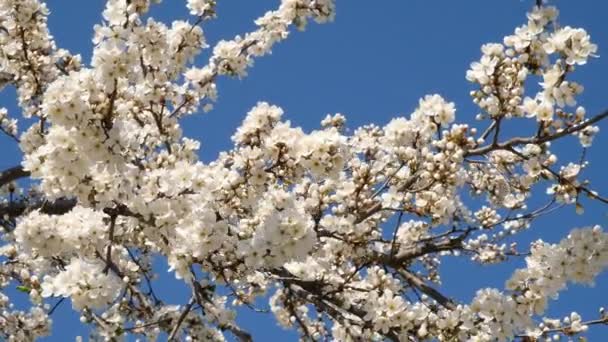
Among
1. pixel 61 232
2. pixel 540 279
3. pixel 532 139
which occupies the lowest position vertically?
pixel 540 279

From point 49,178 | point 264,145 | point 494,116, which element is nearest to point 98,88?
point 49,178

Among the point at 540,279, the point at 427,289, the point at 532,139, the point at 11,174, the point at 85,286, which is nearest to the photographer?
the point at 85,286

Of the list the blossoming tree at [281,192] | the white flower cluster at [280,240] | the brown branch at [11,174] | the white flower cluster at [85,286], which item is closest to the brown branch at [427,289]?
the blossoming tree at [281,192]

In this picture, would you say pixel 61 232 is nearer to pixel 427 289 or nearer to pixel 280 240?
pixel 280 240

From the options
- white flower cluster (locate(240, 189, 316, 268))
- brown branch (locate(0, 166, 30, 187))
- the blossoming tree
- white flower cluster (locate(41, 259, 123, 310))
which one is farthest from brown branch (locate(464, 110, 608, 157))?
brown branch (locate(0, 166, 30, 187))

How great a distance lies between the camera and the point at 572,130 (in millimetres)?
4992

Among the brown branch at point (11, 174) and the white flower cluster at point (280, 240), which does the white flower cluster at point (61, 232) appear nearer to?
the white flower cluster at point (280, 240)

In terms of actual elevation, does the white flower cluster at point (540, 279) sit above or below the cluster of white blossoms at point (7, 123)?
below

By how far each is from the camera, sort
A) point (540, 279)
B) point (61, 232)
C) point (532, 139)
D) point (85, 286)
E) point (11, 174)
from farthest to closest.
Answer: point (11, 174) → point (540, 279) → point (61, 232) → point (532, 139) → point (85, 286)

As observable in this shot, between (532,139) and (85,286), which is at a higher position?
(532,139)

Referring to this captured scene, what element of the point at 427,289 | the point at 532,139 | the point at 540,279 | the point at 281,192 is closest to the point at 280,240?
the point at 281,192

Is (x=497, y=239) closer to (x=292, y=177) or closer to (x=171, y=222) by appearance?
(x=292, y=177)

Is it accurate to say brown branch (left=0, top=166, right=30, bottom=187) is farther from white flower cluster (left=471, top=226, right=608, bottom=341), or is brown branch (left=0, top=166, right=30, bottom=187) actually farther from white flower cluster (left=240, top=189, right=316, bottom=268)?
white flower cluster (left=471, top=226, right=608, bottom=341)

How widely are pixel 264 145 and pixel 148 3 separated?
1.52m
